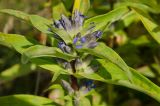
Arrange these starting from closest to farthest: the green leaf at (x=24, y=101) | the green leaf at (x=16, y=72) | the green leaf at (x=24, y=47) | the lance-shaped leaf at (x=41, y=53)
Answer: the lance-shaped leaf at (x=41, y=53) < the green leaf at (x=24, y=47) < the green leaf at (x=24, y=101) < the green leaf at (x=16, y=72)

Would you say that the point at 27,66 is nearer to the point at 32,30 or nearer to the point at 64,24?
the point at 32,30

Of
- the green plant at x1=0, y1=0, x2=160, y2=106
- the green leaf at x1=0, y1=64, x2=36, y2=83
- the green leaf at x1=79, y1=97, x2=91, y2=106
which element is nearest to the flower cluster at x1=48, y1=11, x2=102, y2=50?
the green plant at x1=0, y1=0, x2=160, y2=106

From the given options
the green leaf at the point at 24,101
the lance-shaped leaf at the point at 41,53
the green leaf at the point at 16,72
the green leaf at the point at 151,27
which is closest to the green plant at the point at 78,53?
the lance-shaped leaf at the point at 41,53

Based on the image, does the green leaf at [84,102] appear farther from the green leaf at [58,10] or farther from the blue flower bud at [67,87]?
the green leaf at [58,10]

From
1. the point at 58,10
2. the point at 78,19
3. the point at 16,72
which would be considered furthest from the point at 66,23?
the point at 16,72

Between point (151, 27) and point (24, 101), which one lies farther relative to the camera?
point (151, 27)

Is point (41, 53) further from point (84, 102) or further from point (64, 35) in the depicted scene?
point (84, 102)
